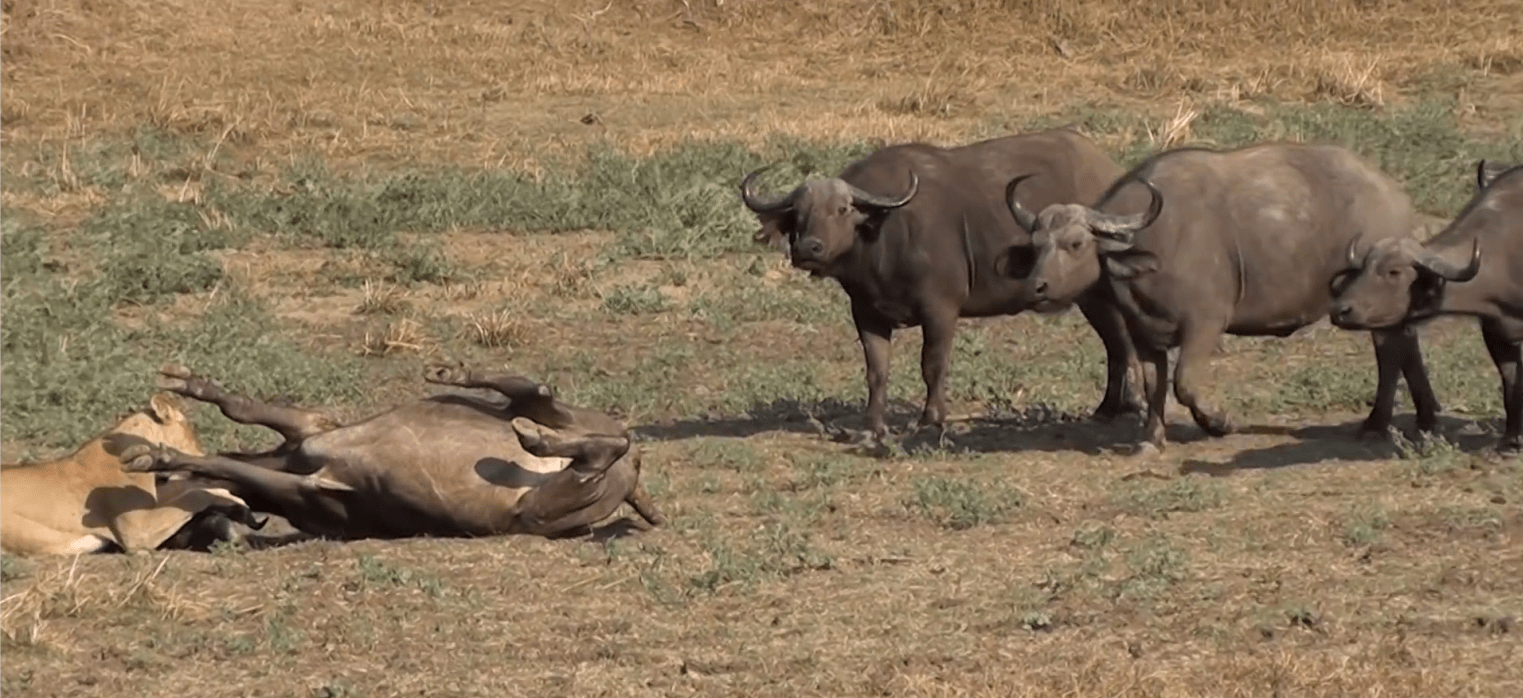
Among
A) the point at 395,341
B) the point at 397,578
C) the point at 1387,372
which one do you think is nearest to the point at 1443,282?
the point at 1387,372

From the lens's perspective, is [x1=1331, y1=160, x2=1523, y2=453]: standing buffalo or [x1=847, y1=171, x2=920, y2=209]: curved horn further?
[x1=847, y1=171, x2=920, y2=209]: curved horn

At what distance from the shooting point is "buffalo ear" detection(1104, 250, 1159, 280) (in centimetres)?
1161

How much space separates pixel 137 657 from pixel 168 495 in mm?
1398

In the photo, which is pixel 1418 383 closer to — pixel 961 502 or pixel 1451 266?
pixel 1451 266

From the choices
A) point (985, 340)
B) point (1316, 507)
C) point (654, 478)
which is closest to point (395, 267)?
point (985, 340)

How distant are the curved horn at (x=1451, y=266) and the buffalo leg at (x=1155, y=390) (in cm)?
138

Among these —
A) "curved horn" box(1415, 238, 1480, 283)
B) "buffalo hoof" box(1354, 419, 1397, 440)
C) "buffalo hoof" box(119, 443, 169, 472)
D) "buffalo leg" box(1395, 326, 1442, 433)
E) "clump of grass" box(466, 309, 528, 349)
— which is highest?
"curved horn" box(1415, 238, 1480, 283)

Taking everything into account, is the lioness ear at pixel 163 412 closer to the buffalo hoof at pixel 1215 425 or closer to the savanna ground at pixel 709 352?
the savanna ground at pixel 709 352

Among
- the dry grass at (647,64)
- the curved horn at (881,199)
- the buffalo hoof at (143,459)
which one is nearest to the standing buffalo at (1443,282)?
the curved horn at (881,199)

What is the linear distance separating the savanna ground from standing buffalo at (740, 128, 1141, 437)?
467 millimetres

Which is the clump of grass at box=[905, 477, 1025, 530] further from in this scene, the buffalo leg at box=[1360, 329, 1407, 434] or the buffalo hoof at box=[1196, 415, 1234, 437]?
the buffalo leg at box=[1360, 329, 1407, 434]

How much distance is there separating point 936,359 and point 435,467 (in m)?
3.69

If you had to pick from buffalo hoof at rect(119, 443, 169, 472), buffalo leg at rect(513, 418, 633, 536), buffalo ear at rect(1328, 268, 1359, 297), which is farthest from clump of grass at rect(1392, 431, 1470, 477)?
buffalo hoof at rect(119, 443, 169, 472)

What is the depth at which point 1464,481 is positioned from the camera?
34.0 feet
